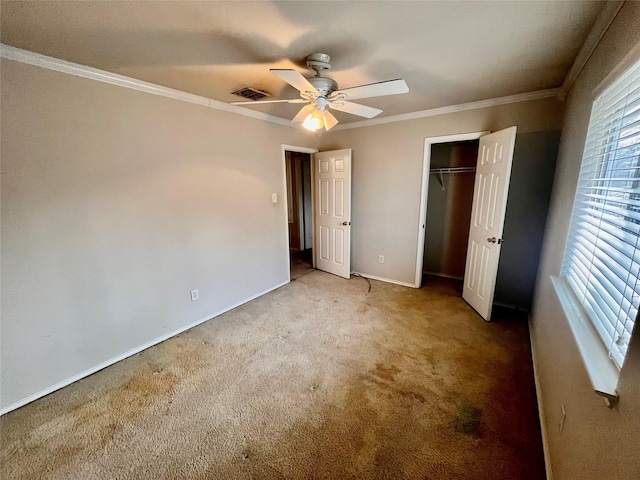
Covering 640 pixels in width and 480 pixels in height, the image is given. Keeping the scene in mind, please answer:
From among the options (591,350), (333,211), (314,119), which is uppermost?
(314,119)

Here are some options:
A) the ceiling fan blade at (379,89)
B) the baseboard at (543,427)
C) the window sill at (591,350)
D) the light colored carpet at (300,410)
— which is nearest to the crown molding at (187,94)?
the ceiling fan blade at (379,89)

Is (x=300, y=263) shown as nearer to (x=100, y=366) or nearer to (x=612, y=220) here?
(x=100, y=366)

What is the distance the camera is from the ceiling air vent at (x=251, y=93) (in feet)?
7.86

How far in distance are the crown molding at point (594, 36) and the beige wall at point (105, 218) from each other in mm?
2840

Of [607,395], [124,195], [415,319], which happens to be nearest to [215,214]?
[124,195]

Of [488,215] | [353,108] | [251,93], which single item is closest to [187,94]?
[251,93]

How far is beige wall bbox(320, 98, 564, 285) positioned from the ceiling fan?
4.92ft

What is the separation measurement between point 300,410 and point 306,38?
7.60 feet

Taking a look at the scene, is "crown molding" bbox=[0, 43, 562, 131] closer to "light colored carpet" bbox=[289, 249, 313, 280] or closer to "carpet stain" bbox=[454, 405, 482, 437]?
"light colored carpet" bbox=[289, 249, 313, 280]

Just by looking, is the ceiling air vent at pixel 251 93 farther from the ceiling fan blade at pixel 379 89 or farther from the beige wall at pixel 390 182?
the beige wall at pixel 390 182

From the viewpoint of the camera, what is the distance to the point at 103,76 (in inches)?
Answer: 78.0

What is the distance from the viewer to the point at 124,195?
86.2 inches

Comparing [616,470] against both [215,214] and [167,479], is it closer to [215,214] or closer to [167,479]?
[167,479]

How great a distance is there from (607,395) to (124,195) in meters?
2.97
